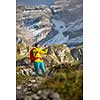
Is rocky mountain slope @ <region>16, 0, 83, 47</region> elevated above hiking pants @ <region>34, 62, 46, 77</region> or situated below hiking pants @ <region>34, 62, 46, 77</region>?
above

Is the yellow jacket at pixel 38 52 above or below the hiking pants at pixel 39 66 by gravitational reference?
above

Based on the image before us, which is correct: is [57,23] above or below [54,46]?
above

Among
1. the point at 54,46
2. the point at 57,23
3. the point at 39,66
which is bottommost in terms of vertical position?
the point at 39,66

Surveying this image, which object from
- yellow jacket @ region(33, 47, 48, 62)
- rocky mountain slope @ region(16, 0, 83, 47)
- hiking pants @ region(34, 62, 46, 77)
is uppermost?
rocky mountain slope @ region(16, 0, 83, 47)

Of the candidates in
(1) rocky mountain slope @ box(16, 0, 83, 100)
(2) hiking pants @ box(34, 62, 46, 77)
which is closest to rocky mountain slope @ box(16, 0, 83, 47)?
(1) rocky mountain slope @ box(16, 0, 83, 100)

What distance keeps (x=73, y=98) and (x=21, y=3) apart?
0.63 metres

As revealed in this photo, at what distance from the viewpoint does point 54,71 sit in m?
1.62

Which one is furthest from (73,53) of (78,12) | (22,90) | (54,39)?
(22,90)

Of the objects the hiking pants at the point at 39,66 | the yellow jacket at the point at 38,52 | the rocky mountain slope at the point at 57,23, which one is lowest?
the hiking pants at the point at 39,66

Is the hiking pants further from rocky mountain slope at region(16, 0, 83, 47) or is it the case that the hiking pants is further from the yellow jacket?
rocky mountain slope at region(16, 0, 83, 47)

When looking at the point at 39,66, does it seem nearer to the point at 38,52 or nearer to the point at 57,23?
the point at 38,52

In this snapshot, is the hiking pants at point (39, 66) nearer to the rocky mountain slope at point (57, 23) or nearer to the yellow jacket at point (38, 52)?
the yellow jacket at point (38, 52)

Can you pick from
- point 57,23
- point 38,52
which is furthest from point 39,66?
point 57,23

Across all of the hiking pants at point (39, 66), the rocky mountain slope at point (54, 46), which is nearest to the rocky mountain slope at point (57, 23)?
the rocky mountain slope at point (54, 46)
